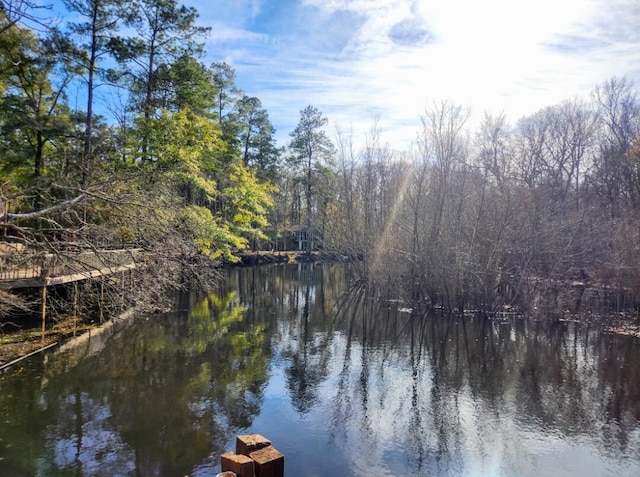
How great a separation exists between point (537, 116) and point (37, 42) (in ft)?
100

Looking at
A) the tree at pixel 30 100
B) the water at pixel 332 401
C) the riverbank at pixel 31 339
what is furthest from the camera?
the tree at pixel 30 100

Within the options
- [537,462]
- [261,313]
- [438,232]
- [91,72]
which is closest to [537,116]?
[438,232]

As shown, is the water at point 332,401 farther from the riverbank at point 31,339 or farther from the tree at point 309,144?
the tree at point 309,144

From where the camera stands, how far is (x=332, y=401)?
332 inches

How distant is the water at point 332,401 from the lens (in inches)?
244

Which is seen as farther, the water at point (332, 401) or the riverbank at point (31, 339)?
the riverbank at point (31, 339)

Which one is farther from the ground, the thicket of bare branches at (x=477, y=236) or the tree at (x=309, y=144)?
the tree at (x=309, y=144)

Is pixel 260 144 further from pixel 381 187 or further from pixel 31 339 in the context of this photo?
pixel 31 339

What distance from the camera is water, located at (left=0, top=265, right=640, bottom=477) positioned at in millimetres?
6188

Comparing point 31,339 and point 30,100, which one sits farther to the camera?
point 30,100

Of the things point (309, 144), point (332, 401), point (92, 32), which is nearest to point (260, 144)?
point (309, 144)

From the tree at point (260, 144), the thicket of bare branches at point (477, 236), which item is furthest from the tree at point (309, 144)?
the thicket of bare branches at point (477, 236)

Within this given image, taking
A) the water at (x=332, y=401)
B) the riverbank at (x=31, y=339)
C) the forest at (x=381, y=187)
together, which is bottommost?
the water at (x=332, y=401)

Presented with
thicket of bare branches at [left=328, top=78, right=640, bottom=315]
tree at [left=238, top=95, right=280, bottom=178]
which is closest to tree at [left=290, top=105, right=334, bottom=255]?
tree at [left=238, top=95, right=280, bottom=178]
